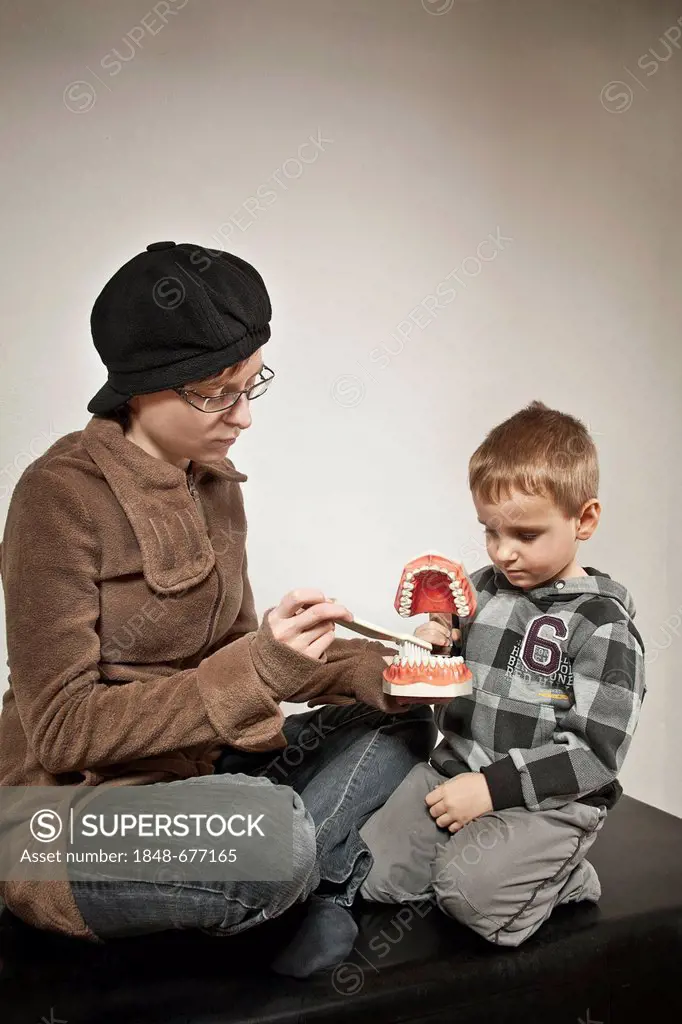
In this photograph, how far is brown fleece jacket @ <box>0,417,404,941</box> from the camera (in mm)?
1549

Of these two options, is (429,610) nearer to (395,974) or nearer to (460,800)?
(460,800)

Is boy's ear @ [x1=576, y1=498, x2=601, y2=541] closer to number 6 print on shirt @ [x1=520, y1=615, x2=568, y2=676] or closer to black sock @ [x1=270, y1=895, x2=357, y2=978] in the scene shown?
number 6 print on shirt @ [x1=520, y1=615, x2=568, y2=676]

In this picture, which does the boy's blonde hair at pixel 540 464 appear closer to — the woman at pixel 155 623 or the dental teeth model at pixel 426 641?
the dental teeth model at pixel 426 641

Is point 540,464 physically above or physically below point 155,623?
above

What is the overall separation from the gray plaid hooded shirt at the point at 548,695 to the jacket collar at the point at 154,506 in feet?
1.79

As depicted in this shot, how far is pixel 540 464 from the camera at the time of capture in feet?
5.74

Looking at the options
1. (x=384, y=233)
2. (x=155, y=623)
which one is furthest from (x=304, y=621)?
(x=384, y=233)

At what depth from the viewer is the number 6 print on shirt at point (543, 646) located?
5.80ft

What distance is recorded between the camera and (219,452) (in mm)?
1747

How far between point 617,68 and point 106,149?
1497 mm

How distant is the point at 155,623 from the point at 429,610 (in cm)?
49

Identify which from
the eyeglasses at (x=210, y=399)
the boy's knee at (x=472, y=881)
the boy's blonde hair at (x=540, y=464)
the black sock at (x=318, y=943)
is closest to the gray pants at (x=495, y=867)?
the boy's knee at (x=472, y=881)

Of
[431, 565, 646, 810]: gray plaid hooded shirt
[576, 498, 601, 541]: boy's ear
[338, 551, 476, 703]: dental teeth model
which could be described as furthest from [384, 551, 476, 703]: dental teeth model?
[576, 498, 601, 541]: boy's ear

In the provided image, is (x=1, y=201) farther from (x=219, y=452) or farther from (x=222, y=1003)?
(x=222, y=1003)
